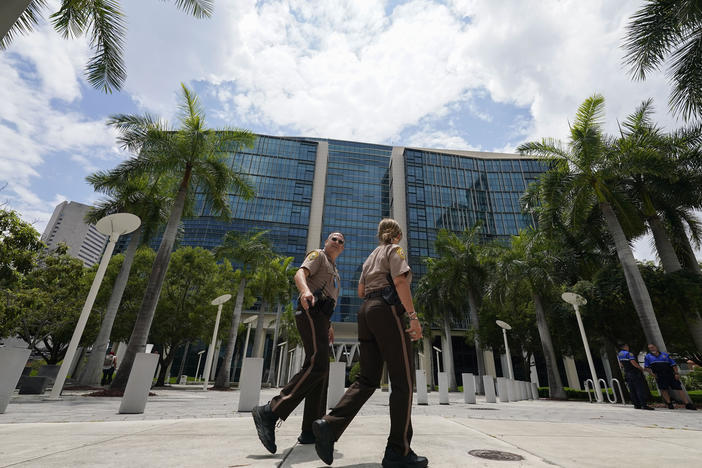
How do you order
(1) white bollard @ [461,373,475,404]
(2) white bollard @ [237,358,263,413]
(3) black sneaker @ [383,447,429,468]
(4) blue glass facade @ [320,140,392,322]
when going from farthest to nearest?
(4) blue glass facade @ [320,140,392,322]
(1) white bollard @ [461,373,475,404]
(2) white bollard @ [237,358,263,413]
(3) black sneaker @ [383,447,429,468]

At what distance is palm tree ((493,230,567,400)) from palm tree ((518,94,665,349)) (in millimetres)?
3849

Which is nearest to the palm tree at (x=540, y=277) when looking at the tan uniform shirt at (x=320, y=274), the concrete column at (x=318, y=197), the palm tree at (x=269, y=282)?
the palm tree at (x=269, y=282)

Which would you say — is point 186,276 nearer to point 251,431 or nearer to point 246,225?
point 251,431

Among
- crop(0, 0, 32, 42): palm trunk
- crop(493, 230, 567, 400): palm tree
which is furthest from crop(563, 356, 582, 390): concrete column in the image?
crop(0, 0, 32, 42): palm trunk

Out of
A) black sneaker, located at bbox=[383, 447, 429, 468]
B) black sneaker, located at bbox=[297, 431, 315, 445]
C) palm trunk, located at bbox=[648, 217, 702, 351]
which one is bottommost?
black sneaker, located at bbox=[297, 431, 315, 445]

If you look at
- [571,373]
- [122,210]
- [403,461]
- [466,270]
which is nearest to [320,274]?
[403,461]

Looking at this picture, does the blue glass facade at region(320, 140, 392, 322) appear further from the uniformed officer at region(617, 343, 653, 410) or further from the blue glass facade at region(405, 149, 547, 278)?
Answer: the uniformed officer at region(617, 343, 653, 410)

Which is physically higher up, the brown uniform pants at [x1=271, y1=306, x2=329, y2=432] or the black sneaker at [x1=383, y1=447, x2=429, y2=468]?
the brown uniform pants at [x1=271, y1=306, x2=329, y2=432]

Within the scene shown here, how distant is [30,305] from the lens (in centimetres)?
1488

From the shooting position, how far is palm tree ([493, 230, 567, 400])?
61.2ft

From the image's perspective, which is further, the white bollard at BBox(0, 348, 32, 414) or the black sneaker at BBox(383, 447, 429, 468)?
the white bollard at BBox(0, 348, 32, 414)

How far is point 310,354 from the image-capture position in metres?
2.59

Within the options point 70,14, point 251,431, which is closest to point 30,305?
point 70,14

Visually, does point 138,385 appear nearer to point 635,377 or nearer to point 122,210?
point 635,377
